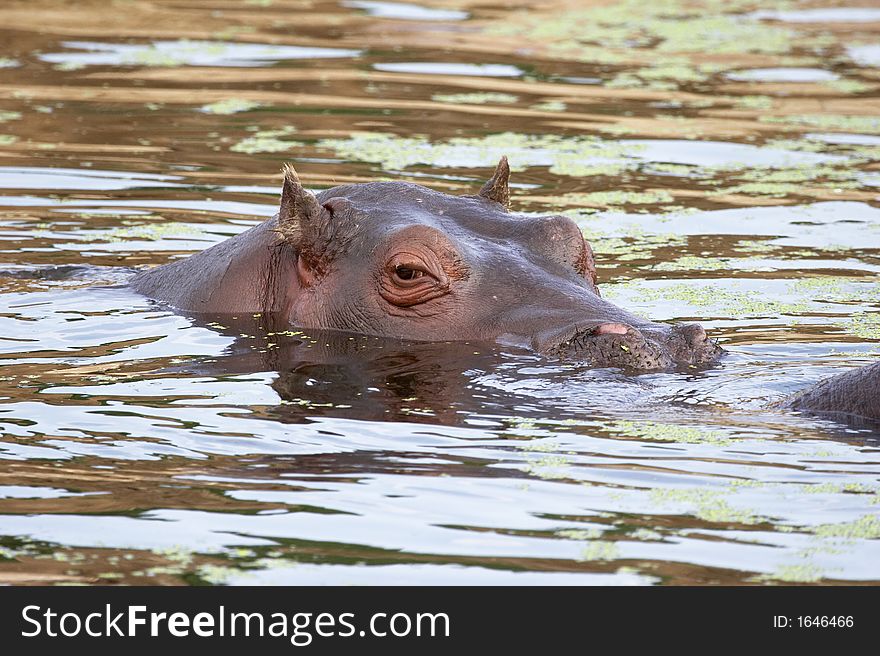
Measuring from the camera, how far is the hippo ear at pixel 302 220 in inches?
317

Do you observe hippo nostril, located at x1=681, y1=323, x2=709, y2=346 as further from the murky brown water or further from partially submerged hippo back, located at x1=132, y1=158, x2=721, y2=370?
the murky brown water

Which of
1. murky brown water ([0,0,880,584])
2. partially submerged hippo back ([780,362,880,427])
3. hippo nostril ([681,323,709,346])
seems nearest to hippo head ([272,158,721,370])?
hippo nostril ([681,323,709,346])

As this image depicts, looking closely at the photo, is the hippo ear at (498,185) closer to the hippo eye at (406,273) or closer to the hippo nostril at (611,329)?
the hippo eye at (406,273)

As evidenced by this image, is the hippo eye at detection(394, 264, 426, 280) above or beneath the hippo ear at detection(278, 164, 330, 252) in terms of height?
beneath

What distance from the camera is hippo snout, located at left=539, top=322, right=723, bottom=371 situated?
706cm

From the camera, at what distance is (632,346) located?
707cm

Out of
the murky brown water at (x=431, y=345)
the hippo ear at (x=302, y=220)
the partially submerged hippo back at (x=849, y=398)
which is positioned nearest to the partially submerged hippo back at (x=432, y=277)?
the hippo ear at (x=302, y=220)

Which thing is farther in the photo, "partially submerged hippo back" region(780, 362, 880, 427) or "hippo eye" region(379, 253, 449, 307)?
"hippo eye" region(379, 253, 449, 307)

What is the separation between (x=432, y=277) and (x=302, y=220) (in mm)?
810

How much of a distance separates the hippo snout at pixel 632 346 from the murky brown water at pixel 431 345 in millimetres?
102

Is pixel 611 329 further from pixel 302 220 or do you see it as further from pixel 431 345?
pixel 302 220

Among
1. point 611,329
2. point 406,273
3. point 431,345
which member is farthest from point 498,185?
point 611,329

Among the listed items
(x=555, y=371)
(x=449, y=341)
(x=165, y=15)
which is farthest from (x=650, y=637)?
(x=165, y=15)

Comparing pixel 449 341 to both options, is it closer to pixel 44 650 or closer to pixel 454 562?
pixel 454 562
